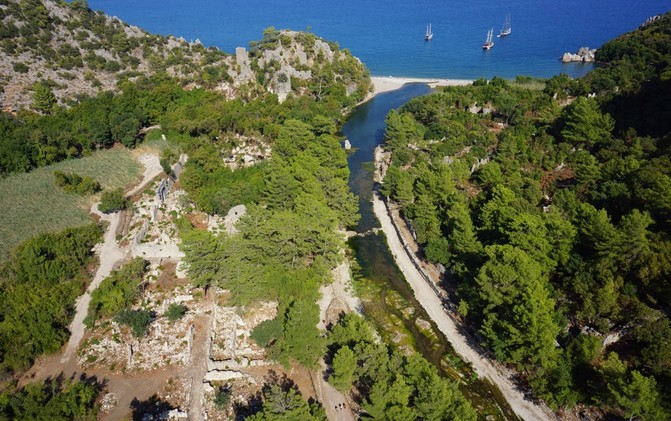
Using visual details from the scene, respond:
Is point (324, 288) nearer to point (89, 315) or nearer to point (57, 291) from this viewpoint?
point (89, 315)

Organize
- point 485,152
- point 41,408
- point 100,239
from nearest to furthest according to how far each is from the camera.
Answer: point 41,408 → point 100,239 → point 485,152

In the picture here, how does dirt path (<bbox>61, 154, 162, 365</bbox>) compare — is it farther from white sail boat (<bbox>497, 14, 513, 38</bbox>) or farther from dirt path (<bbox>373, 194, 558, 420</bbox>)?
white sail boat (<bbox>497, 14, 513, 38</bbox>)

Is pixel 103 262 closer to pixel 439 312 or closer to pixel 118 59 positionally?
pixel 439 312

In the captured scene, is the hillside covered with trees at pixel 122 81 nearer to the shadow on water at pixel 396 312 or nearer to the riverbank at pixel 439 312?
the shadow on water at pixel 396 312

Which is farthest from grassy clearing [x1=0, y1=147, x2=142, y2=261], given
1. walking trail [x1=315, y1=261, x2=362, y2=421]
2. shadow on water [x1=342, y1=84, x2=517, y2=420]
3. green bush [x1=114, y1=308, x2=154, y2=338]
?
shadow on water [x1=342, y1=84, x2=517, y2=420]

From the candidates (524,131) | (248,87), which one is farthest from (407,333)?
(248,87)

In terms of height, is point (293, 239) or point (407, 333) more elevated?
point (293, 239)

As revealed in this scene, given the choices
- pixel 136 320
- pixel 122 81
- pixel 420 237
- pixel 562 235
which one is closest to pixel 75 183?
pixel 136 320
